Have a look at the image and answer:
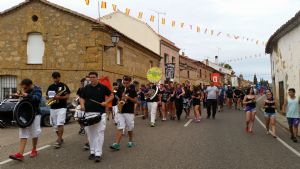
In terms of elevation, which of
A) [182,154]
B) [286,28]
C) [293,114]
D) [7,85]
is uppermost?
[286,28]

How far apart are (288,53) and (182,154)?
13302mm

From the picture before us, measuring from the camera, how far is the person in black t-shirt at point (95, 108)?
7.28 meters

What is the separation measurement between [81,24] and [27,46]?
12.1 ft

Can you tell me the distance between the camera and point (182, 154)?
7949 millimetres

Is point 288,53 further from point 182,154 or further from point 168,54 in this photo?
point 168,54

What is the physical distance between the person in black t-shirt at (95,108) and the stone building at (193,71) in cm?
3883

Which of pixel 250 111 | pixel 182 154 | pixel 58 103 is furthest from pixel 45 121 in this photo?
pixel 182 154

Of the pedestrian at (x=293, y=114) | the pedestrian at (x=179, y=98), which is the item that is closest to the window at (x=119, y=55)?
the pedestrian at (x=179, y=98)

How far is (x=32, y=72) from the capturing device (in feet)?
73.9

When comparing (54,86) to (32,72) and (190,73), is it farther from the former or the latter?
(190,73)

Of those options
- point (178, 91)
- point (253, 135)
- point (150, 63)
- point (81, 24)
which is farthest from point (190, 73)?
point (253, 135)

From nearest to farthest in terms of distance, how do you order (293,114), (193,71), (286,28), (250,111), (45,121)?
(293,114) → (250,111) → (45,121) → (286,28) → (193,71)

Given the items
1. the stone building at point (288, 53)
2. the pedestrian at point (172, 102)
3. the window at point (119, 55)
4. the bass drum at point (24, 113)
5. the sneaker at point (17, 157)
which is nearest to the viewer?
the sneaker at point (17, 157)

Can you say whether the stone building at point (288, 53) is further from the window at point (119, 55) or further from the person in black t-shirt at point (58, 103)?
the person in black t-shirt at point (58, 103)
